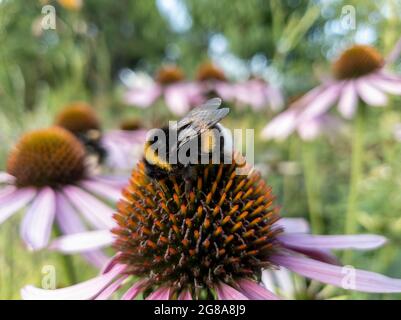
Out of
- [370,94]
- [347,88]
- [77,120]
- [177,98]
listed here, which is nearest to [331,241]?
[370,94]

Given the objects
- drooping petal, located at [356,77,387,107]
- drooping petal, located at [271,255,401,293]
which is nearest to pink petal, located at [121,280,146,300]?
drooping petal, located at [271,255,401,293]

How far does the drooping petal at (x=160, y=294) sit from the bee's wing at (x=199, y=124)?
232mm

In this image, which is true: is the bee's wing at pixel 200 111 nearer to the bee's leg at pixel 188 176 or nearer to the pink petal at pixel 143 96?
the bee's leg at pixel 188 176

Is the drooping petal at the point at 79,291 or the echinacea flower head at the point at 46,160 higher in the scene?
the echinacea flower head at the point at 46,160

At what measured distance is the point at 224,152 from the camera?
0.86 metres

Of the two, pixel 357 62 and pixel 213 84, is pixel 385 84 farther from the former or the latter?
pixel 213 84

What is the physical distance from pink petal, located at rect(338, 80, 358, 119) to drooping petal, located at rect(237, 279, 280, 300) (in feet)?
2.32

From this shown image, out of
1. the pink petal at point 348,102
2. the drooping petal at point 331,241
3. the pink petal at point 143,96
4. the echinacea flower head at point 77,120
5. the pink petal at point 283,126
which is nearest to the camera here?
the drooping petal at point 331,241

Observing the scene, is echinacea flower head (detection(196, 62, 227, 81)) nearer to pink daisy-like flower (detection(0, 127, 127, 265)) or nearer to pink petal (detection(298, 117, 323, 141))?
pink petal (detection(298, 117, 323, 141))

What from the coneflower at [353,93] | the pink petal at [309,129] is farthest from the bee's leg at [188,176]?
the pink petal at [309,129]

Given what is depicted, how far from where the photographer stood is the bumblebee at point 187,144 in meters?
0.77

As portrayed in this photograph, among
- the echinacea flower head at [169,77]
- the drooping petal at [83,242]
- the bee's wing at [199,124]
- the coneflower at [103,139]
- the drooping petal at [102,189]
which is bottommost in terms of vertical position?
the drooping petal at [83,242]
